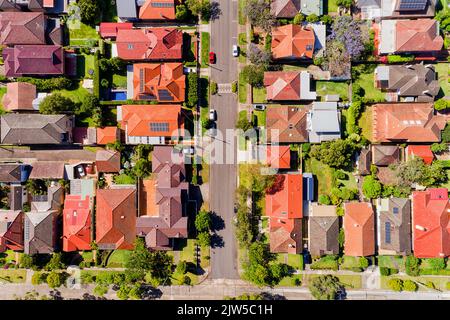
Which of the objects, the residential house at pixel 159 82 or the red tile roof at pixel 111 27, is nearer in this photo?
the residential house at pixel 159 82

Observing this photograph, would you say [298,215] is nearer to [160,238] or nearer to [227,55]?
[160,238]

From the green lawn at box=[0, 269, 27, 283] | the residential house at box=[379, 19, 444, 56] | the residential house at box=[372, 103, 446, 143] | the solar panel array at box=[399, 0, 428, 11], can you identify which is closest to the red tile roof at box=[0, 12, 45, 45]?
the green lawn at box=[0, 269, 27, 283]

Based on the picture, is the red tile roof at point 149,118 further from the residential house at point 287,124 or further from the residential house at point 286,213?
the residential house at point 286,213

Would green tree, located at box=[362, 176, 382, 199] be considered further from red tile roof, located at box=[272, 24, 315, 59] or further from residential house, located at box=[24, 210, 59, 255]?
residential house, located at box=[24, 210, 59, 255]

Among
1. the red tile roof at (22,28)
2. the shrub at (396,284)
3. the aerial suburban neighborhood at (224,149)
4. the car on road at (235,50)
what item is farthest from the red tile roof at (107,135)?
the shrub at (396,284)

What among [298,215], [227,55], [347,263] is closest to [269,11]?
[227,55]
